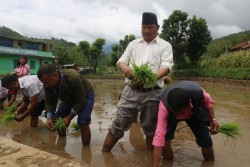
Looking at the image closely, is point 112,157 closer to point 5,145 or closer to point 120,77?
point 5,145

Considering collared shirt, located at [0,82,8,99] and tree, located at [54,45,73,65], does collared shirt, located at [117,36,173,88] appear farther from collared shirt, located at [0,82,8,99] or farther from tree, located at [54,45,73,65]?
tree, located at [54,45,73,65]

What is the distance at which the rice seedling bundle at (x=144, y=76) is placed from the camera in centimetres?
417

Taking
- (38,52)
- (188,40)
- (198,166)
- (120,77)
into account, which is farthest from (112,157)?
(38,52)

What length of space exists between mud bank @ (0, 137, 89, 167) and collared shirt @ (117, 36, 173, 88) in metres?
1.40

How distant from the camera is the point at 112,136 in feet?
15.0

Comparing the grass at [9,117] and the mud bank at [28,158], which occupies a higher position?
the grass at [9,117]

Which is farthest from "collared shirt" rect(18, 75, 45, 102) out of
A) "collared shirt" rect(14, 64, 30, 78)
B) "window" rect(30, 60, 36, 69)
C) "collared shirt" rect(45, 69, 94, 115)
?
"window" rect(30, 60, 36, 69)

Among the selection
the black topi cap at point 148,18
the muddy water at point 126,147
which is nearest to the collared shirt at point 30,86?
the muddy water at point 126,147

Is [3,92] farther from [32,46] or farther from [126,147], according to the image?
[32,46]

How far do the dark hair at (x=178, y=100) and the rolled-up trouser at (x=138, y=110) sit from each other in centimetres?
107

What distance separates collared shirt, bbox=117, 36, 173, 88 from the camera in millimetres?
4301

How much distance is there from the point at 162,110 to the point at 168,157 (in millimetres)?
1033

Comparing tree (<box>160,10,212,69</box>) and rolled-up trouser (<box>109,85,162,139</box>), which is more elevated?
tree (<box>160,10,212,69</box>)

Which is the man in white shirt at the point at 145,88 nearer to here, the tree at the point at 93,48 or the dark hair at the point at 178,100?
the dark hair at the point at 178,100
